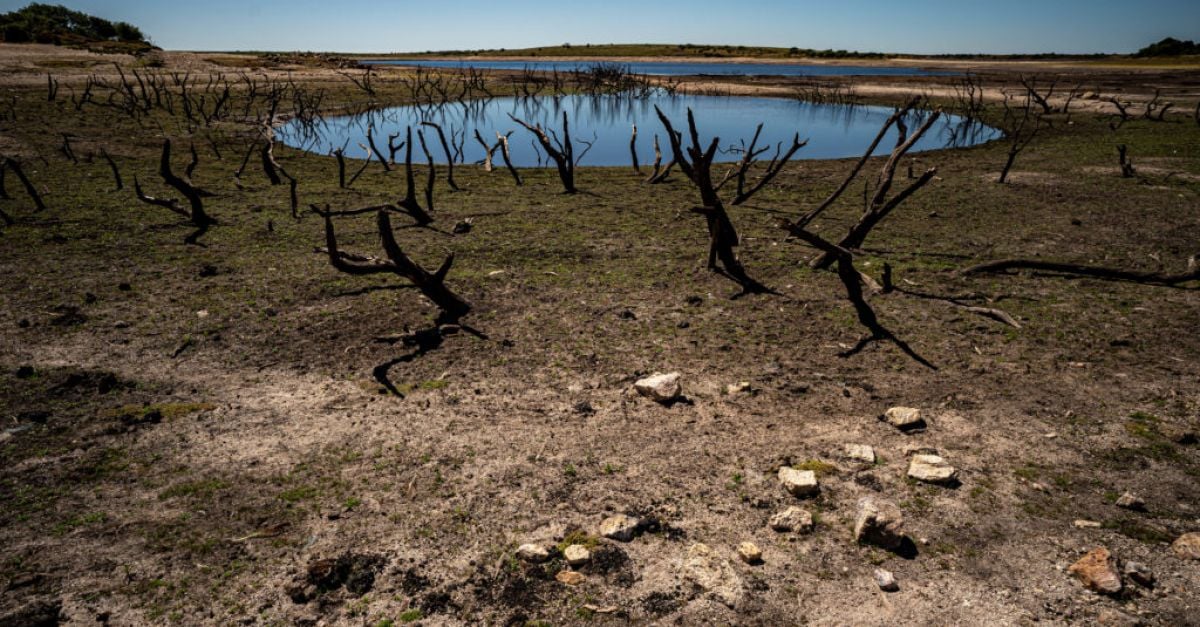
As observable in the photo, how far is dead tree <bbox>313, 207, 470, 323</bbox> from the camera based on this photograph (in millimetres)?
7750

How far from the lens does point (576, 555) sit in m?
4.19

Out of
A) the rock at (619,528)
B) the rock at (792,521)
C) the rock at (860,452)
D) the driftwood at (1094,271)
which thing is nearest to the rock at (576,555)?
the rock at (619,528)

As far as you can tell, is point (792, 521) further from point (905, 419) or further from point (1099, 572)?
point (905, 419)

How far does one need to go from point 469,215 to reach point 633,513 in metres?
10.8

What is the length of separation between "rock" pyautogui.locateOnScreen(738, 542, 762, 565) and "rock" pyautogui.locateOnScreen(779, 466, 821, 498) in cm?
73

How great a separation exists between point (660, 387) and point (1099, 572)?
11.9 ft

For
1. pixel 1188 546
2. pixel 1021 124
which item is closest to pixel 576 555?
pixel 1188 546

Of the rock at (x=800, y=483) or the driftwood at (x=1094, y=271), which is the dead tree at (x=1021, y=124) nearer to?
the driftwood at (x=1094, y=271)

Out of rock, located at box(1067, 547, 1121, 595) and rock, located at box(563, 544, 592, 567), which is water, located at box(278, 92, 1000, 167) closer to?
rock, located at box(1067, 547, 1121, 595)

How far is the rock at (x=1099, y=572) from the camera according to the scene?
12.3 feet

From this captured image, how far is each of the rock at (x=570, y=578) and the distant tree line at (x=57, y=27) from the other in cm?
9305

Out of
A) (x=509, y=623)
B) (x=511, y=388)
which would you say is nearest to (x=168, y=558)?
(x=509, y=623)

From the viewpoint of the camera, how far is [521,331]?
795 centimetres

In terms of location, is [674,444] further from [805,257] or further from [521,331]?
[805,257]
